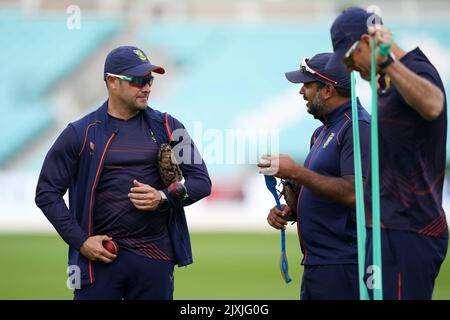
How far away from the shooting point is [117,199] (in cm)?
559

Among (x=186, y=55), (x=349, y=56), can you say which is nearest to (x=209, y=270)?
(x=349, y=56)

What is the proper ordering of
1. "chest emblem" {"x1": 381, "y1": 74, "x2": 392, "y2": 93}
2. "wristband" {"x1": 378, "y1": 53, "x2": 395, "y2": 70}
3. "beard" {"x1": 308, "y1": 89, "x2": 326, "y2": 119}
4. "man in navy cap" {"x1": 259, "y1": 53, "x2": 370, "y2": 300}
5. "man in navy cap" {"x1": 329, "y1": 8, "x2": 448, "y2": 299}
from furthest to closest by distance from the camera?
"beard" {"x1": 308, "y1": 89, "x2": 326, "y2": 119} < "man in navy cap" {"x1": 259, "y1": 53, "x2": 370, "y2": 300} < "chest emblem" {"x1": 381, "y1": 74, "x2": 392, "y2": 93} < "man in navy cap" {"x1": 329, "y1": 8, "x2": 448, "y2": 299} < "wristband" {"x1": 378, "y1": 53, "x2": 395, "y2": 70}

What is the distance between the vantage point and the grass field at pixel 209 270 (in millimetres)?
10898

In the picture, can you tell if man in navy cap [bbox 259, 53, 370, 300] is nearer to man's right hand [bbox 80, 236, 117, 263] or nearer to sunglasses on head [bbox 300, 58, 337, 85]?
sunglasses on head [bbox 300, 58, 337, 85]

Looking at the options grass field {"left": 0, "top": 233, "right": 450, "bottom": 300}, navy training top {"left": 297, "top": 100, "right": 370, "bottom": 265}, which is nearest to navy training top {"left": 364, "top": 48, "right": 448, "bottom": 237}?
navy training top {"left": 297, "top": 100, "right": 370, "bottom": 265}

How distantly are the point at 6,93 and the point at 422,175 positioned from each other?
953 inches

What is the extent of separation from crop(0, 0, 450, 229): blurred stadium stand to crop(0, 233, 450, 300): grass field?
8.62 m

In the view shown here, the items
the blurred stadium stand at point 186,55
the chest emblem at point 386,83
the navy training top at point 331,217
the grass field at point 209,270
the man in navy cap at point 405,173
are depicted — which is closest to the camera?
the man in navy cap at point 405,173

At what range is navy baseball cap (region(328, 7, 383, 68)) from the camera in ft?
14.5

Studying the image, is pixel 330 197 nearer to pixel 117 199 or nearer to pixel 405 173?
pixel 405 173

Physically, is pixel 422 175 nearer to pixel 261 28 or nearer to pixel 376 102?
pixel 376 102

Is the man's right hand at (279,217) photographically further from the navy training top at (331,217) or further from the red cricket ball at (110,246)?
the red cricket ball at (110,246)

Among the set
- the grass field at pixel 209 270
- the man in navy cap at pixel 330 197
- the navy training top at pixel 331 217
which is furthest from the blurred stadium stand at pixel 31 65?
the navy training top at pixel 331 217

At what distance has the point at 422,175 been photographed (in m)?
4.34
